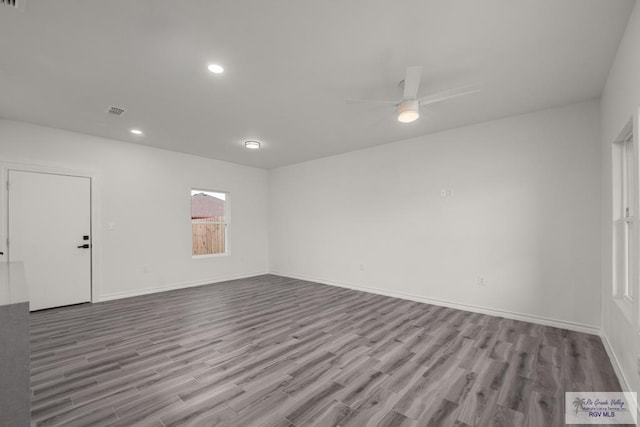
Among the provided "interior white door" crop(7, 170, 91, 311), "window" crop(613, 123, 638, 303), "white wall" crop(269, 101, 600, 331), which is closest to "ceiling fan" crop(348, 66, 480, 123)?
"window" crop(613, 123, 638, 303)

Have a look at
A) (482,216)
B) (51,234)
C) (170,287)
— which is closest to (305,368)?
(482,216)

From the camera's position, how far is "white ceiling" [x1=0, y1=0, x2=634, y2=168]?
6.24 ft

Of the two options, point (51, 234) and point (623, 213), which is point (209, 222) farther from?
point (623, 213)

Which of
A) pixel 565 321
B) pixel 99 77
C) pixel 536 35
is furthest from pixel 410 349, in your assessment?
pixel 99 77

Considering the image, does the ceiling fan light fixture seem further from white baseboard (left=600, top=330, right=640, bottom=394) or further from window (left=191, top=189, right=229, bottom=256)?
window (left=191, top=189, right=229, bottom=256)

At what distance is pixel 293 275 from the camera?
652 centimetres

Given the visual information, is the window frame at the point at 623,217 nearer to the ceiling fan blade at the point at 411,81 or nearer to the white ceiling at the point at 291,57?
the white ceiling at the point at 291,57

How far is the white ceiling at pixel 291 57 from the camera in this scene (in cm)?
190

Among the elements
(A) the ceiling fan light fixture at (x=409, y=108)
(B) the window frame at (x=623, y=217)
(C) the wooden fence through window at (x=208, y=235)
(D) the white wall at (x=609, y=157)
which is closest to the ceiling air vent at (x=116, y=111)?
(C) the wooden fence through window at (x=208, y=235)

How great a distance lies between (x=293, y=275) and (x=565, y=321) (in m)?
4.79

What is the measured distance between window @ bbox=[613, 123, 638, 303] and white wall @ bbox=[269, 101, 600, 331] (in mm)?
641

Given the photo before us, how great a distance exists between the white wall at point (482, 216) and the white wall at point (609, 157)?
26 centimetres

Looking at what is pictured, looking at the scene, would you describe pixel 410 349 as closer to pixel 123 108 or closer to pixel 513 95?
pixel 513 95

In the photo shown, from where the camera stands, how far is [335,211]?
573 centimetres
